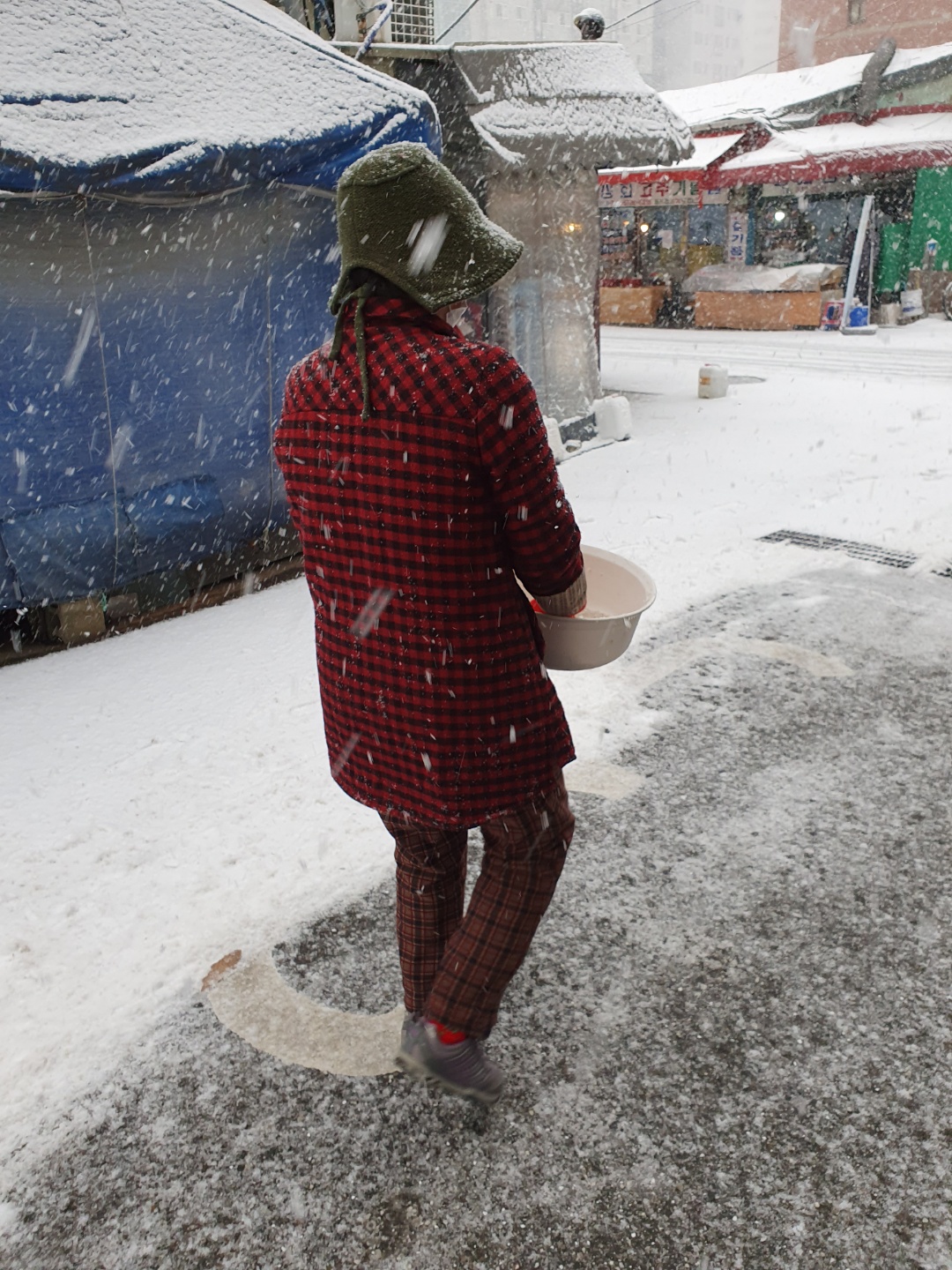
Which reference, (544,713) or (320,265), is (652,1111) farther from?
(320,265)

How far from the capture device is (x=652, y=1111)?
2260 mm

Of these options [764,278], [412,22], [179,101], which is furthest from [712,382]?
[764,278]

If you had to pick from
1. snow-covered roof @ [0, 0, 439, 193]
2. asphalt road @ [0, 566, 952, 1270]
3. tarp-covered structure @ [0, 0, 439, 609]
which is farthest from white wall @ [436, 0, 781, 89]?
asphalt road @ [0, 566, 952, 1270]

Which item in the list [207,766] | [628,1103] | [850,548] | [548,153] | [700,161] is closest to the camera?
[628,1103]

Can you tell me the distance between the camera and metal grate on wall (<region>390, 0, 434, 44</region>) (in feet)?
30.9

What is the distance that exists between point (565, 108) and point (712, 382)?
4398mm

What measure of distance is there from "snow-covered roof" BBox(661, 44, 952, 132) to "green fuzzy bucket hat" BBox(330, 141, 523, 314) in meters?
21.6

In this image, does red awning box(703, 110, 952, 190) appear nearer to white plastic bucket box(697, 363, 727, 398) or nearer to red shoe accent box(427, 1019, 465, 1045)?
white plastic bucket box(697, 363, 727, 398)

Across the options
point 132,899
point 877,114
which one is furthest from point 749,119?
point 132,899

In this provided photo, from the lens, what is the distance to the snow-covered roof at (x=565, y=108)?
823cm

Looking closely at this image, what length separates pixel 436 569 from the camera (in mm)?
1793

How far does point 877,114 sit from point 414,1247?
24.6 metres

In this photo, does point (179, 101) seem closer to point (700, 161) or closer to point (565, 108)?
point (565, 108)

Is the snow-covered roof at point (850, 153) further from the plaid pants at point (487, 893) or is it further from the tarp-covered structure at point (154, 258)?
the plaid pants at point (487, 893)
